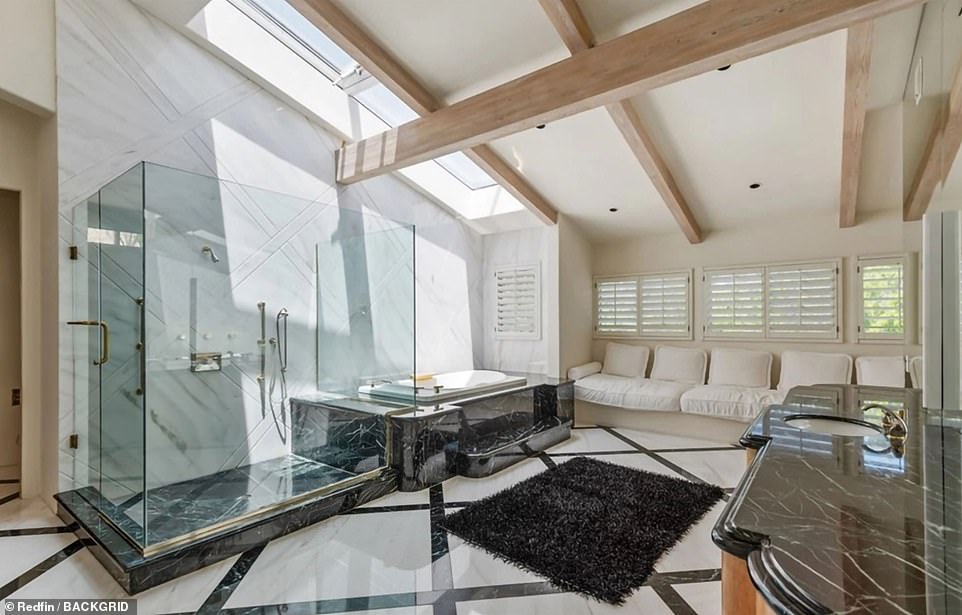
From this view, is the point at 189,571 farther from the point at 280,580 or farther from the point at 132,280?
the point at 132,280

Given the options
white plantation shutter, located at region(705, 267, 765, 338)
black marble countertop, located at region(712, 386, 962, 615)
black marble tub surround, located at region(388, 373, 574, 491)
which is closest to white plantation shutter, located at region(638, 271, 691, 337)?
white plantation shutter, located at region(705, 267, 765, 338)

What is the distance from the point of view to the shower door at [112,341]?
2.57 m

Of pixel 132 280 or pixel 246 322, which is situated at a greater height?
pixel 132 280

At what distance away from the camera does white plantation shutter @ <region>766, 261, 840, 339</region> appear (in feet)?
14.6

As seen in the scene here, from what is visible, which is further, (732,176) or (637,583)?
(732,176)

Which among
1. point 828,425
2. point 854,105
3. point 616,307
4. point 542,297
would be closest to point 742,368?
point 616,307

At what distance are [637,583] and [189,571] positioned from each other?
6.85 feet

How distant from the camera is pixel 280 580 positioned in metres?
2.09

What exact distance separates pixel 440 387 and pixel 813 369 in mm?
3517

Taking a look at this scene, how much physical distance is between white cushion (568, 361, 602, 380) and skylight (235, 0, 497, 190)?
3148 millimetres

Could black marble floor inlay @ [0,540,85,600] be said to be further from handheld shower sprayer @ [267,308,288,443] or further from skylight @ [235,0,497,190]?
skylight @ [235,0,497,190]

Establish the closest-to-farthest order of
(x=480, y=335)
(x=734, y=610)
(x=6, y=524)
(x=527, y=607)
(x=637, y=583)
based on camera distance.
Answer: (x=734, y=610)
(x=527, y=607)
(x=637, y=583)
(x=6, y=524)
(x=480, y=335)

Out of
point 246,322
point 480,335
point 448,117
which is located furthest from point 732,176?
point 246,322

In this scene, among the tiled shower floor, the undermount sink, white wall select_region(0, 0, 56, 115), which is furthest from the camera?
white wall select_region(0, 0, 56, 115)
